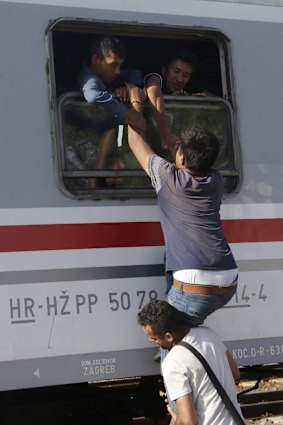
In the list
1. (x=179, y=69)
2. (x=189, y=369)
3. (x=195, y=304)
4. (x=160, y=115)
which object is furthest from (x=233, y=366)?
(x=179, y=69)

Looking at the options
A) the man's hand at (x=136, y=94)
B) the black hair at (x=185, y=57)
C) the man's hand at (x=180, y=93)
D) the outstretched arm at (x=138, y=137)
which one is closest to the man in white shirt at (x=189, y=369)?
the outstretched arm at (x=138, y=137)

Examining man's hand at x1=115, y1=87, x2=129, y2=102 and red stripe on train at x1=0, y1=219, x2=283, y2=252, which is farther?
man's hand at x1=115, y1=87, x2=129, y2=102

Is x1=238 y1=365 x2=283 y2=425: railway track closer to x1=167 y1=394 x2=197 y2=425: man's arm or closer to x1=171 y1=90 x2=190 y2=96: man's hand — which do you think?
x1=171 y1=90 x2=190 y2=96: man's hand

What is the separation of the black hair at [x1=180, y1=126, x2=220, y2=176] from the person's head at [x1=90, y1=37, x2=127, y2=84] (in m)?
0.72

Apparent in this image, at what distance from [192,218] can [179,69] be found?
1158 mm

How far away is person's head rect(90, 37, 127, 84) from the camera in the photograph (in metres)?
4.85

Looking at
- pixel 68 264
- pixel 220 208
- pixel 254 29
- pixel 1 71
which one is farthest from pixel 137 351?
pixel 254 29

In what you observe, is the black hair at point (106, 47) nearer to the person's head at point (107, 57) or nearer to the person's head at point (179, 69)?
the person's head at point (107, 57)

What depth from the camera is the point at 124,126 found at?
191 inches

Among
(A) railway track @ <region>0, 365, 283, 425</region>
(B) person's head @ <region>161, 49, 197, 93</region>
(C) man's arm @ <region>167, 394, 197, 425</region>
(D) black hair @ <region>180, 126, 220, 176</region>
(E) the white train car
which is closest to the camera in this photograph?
(C) man's arm @ <region>167, 394, 197, 425</region>

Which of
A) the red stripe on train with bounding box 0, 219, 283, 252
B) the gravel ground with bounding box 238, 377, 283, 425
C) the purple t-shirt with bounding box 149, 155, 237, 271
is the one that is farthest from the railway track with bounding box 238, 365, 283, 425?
the purple t-shirt with bounding box 149, 155, 237, 271

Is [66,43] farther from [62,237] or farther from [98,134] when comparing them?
[62,237]

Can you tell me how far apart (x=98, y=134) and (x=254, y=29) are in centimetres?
119

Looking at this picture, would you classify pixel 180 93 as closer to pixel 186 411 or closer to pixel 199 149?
pixel 199 149
